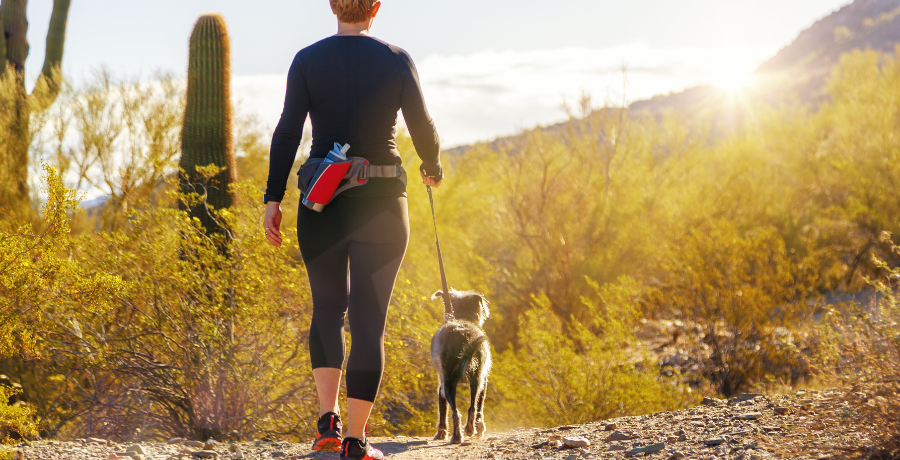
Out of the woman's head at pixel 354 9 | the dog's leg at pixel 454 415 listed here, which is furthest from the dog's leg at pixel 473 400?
the woman's head at pixel 354 9

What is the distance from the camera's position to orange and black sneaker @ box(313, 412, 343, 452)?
256 cm

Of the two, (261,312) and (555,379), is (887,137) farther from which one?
(261,312)

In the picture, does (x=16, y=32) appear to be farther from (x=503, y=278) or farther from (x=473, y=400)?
(x=473, y=400)

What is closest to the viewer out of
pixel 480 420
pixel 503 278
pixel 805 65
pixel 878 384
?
pixel 878 384

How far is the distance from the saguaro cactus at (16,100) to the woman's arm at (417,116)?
901 cm

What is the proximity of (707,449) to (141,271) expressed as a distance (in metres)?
4.23

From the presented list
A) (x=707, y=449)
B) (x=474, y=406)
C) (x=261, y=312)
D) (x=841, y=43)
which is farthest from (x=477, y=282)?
(x=841, y=43)

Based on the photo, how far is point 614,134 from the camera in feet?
44.5

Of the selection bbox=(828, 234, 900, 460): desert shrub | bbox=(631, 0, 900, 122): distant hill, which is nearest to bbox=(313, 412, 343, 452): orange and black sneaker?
bbox=(828, 234, 900, 460): desert shrub

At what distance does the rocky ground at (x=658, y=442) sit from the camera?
8.93 ft

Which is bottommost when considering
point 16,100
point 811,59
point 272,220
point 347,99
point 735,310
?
point 735,310

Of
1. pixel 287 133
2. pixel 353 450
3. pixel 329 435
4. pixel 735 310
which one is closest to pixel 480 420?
pixel 329 435

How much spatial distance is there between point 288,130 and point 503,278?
10.2m

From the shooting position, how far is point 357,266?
2.43 m
